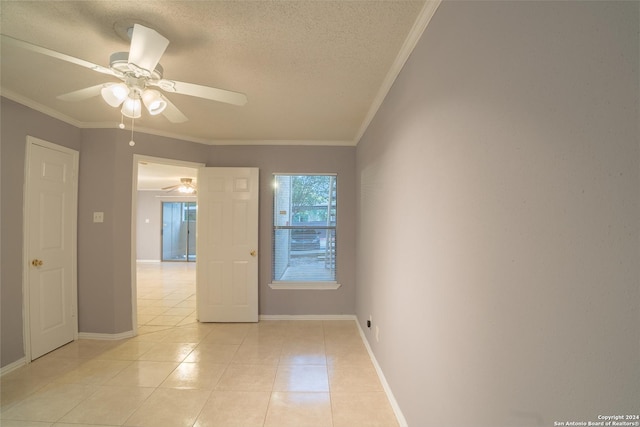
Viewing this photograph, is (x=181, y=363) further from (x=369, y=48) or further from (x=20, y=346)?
(x=369, y=48)

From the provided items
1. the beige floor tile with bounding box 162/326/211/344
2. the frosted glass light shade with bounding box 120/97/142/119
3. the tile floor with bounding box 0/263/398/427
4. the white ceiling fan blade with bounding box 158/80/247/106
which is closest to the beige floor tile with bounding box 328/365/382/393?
the tile floor with bounding box 0/263/398/427

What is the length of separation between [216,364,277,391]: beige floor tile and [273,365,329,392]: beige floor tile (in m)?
0.07

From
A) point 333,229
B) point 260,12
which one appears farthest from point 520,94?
point 333,229

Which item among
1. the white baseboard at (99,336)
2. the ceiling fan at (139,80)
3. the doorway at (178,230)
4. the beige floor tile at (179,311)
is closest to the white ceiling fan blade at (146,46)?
the ceiling fan at (139,80)

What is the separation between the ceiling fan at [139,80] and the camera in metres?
1.31

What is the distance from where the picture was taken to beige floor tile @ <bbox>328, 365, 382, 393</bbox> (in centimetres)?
216

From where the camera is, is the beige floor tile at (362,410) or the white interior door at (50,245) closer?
the beige floor tile at (362,410)

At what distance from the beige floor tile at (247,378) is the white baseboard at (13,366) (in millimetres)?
1909

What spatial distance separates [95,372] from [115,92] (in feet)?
8.01

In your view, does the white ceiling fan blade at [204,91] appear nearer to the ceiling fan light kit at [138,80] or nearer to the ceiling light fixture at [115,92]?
the ceiling fan light kit at [138,80]

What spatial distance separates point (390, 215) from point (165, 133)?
2.97 m

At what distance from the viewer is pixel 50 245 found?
108 inches

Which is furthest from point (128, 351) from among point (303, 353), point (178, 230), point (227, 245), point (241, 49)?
point (178, 230)

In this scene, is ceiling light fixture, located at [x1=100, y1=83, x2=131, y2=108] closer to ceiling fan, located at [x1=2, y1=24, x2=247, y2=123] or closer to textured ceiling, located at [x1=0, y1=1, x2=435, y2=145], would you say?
ceiling fan, located at [x1=2, y1=24, x2=247, y2=123]
